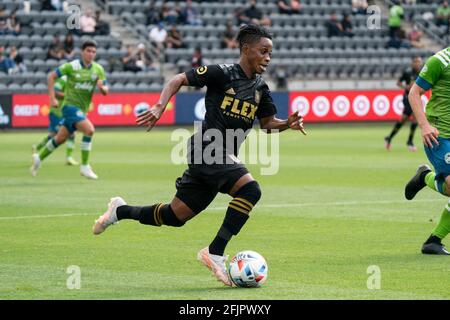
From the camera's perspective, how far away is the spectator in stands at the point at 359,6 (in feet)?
144

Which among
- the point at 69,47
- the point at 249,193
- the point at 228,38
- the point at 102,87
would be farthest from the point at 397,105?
the point at 249,193

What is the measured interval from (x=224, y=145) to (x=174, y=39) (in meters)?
30.0

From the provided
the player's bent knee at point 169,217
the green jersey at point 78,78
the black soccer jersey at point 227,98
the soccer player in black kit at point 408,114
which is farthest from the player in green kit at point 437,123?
the soccer player in black kit at point 408,114

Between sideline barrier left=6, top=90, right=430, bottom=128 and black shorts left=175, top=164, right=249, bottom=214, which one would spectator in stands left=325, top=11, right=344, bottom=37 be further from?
black shorts left=175, top=164, right=249, bottom=214

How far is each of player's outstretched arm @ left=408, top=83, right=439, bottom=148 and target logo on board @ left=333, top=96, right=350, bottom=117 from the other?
28168mm

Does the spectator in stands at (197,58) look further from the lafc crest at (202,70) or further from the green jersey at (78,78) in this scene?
the lafc crest at (202,70)

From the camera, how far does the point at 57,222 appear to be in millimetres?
13648

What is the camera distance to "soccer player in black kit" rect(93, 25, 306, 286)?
30.0ft

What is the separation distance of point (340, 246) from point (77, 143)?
1998 cm

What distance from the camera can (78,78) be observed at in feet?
66.5

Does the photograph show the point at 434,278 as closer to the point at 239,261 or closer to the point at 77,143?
the point at 239,261

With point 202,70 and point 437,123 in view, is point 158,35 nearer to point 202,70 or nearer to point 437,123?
point 437,123

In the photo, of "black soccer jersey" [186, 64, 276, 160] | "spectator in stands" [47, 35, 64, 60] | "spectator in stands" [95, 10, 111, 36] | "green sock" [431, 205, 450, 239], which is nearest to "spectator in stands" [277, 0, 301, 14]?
"spectator in stands" [95, 10, 111, 36]

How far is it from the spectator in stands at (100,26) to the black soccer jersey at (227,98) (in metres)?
28.2
